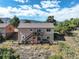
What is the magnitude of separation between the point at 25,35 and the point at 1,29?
25.5 ft

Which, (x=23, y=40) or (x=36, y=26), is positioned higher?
(x=36, y=26)

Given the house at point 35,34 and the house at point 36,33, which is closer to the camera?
the house at point 35,34

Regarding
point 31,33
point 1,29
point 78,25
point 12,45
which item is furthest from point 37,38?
point 78,25

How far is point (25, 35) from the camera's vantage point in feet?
158

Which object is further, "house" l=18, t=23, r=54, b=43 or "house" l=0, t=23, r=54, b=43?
"house" l=18, t=23, r=54, b=43

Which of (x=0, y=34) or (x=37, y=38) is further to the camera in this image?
(x=0, y=34)

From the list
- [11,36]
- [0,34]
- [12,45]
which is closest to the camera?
[12,45]

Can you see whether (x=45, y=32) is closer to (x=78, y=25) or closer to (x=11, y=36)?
(x=11, y=36)

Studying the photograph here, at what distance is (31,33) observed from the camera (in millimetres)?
47719

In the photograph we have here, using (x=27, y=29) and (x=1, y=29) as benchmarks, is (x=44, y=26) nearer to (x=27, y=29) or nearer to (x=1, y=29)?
(x=27, y=29)

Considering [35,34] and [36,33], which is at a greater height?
[36,33]


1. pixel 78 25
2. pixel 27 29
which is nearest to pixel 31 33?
pixel 27 29

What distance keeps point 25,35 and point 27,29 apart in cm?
157

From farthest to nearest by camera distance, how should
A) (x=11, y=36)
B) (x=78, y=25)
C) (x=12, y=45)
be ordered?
(x=78, y=25)
(x=11, y=36)
(x=12, y=45)
